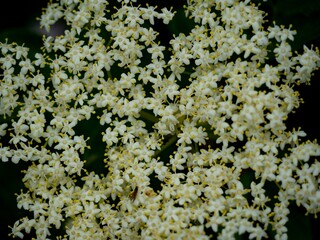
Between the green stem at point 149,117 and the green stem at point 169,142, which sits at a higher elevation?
the green stem at point 149,117

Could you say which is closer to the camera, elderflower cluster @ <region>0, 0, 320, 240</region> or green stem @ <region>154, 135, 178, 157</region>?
elderflower cluster @ <region>0, 0, 320, 240</region>

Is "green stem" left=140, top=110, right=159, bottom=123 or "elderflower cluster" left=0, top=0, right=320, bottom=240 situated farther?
"green stem" left=140, top=110, right=159, bottom=123

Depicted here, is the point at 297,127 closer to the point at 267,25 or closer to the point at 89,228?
the point at 267,25

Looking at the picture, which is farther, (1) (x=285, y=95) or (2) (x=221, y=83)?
(2) (x=221, y=83)

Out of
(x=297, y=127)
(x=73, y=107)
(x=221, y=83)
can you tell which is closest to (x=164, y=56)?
(x=221, y=83)

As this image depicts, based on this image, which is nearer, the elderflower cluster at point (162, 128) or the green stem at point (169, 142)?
the elderflower cluster at point (162, 128)

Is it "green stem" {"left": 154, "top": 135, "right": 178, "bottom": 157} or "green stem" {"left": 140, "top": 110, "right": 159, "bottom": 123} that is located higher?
"green stem" {"left": 140, "top": 110, "right": 159, "bottom": 123}

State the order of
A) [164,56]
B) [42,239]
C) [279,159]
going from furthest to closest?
[164,56], [42,239], [279,159]

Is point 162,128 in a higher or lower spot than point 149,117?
lower
